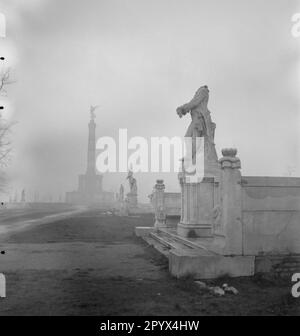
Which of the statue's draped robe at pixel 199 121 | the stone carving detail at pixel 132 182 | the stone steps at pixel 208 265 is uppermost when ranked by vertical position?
the statue's draped robe at pixel 199 121

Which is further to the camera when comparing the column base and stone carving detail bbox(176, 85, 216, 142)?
stone carving detail bbox(176, 85, 216, 142)

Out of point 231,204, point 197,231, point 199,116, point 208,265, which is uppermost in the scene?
point 199,116

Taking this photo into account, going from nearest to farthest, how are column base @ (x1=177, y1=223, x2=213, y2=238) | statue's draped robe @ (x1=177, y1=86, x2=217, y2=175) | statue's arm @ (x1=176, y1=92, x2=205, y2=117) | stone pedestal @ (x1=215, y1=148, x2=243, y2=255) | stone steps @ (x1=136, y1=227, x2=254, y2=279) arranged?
1. stone steps @ (x1=136, y1=227, x2=254, y2=279)
2. stone pedestal @ (x1=215, y1=148, x2=243, y2=255)
3. column base @ (x1=177, y1=223, x2=213, y2=238)
4. statue's draped robe @ (x1=177, y1=86, x2=217, y2=175)
5. statue's arm @ (x1=176, y1=92, x2=205, y2=117)

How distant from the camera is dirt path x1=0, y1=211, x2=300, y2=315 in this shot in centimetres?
500

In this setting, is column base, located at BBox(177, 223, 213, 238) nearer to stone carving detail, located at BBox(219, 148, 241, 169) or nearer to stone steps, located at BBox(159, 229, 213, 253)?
stone steps, located at BBox(159, 229, 213, 253)

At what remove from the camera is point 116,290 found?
606cm

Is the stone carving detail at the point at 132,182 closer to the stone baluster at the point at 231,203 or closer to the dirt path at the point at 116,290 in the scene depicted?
the dirt path at the point at 116,290

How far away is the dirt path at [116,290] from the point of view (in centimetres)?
500

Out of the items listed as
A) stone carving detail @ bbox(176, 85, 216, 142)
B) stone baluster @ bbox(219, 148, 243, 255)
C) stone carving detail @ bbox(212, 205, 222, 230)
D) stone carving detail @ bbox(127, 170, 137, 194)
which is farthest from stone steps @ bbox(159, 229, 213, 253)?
stone carving detail @ bbox(127, 170, 137, 194)

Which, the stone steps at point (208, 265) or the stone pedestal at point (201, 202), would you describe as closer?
the stone steps at point (208, 265)

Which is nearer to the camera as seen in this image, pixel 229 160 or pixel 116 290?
pixel 116 290

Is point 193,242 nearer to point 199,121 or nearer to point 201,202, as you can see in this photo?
point 201,202

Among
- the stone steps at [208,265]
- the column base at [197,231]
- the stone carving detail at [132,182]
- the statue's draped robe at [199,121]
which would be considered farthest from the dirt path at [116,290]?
the stone carving detail at [132,182]

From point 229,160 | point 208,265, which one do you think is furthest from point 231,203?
point 208,265
